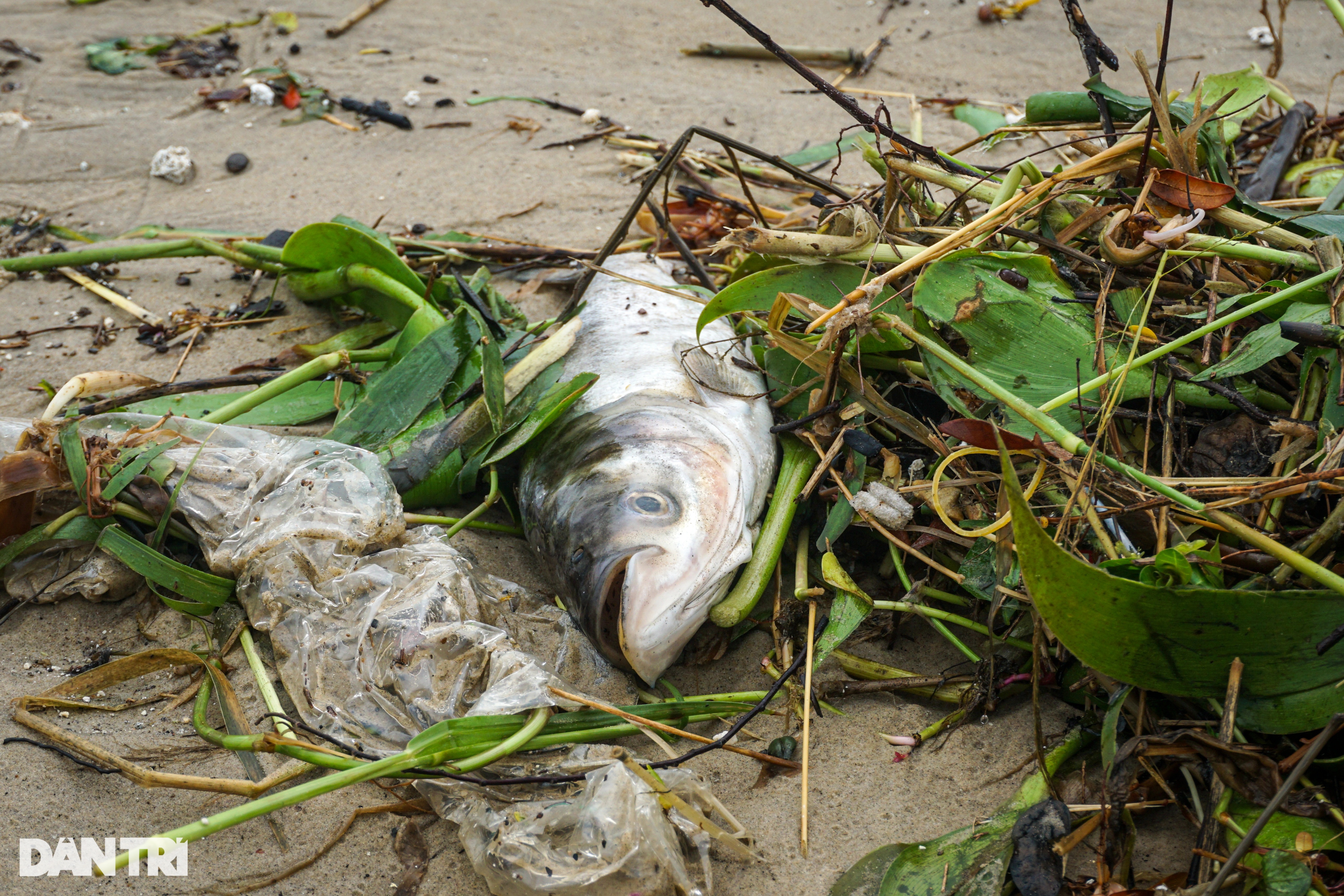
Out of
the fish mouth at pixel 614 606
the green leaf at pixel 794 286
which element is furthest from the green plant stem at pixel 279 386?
the fish mouth at pixel 614 606

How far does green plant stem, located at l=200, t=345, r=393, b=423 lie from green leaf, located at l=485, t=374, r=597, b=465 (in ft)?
2.12

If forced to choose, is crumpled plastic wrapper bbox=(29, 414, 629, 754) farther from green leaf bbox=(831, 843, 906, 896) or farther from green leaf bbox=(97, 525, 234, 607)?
green leaf bbox=(831, 843, 906, 896)

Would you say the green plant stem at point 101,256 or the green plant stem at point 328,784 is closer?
the green plant stem at point 328,784

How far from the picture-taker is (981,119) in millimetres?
3938

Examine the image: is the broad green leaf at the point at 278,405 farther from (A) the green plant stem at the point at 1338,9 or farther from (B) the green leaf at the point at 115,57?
(B) the green leaf at the point at 115,57

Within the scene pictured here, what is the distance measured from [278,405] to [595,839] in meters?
1.86

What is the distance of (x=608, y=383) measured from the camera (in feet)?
8.42

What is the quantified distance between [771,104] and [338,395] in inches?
131

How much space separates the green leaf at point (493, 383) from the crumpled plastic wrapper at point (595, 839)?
1086 mm

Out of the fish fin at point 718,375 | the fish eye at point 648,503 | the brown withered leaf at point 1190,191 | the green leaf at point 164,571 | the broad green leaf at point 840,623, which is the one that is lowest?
the green leaf at point 164,571

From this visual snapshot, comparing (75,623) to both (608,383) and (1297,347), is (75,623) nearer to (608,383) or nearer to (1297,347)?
(608,383)

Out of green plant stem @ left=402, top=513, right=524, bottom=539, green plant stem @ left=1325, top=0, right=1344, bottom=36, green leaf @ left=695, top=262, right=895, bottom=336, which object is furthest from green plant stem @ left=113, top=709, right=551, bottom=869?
green plant stem @ left=1325, top=0, right=1344, bottom=36

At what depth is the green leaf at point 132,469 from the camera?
2359 millimetres

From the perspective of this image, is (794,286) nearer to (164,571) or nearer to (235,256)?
(164,571)
